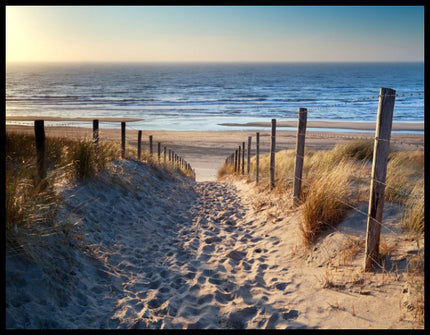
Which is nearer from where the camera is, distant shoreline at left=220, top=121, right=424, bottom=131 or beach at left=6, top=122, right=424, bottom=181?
beach at left=6, top=122, right=424, bottom=181

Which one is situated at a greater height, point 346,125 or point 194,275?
point 346,125

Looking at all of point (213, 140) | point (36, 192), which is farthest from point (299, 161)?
point (213, 140)

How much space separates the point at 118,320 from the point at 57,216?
1.92 m

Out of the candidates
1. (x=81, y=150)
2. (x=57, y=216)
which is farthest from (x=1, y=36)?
(x=81, y=150)

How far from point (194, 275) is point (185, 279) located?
0.16 metres

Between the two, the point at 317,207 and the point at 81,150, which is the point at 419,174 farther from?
the point at 81,150

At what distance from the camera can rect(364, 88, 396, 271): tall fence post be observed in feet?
12.8

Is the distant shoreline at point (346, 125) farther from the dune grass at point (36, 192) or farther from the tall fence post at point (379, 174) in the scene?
the tall fence post at point (379, 174)

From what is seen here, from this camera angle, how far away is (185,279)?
14.6 feet

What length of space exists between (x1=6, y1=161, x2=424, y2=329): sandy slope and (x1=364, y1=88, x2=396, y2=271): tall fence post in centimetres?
29

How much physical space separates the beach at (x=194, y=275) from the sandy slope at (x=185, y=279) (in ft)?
0.04

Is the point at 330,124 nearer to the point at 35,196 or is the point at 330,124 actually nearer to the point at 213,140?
the point at 213,140

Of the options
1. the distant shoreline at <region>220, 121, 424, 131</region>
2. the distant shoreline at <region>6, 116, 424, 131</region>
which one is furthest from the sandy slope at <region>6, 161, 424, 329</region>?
the distant shoreline at <region>220, 121, 424, 131</region>

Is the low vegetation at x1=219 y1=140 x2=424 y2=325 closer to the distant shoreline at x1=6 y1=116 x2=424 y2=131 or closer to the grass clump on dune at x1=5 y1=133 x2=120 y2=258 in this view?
the grass clump on dune at x1=5 y1=133 x2=120 y2=258
